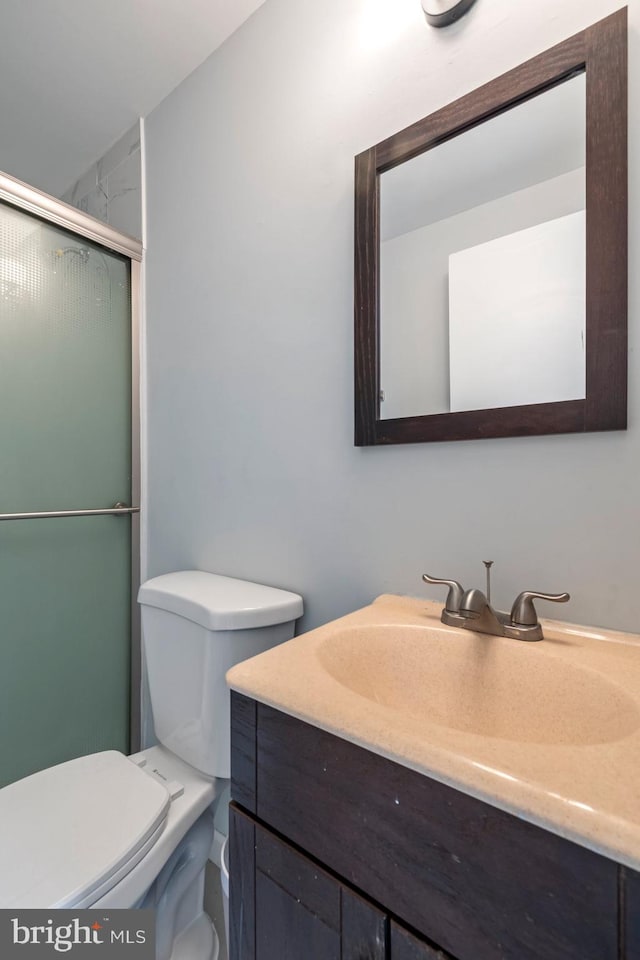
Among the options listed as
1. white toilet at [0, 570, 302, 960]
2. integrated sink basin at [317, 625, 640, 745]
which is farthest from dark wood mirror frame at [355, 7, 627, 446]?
A: white toilet at [0, 570, 302, 960]

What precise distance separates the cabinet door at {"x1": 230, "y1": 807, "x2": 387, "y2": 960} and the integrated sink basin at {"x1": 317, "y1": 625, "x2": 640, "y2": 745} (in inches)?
8.0

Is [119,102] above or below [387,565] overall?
above

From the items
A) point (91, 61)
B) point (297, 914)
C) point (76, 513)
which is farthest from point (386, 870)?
point (91, 61)

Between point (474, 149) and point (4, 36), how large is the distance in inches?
56.2

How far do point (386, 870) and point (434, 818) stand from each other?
0.09 metres

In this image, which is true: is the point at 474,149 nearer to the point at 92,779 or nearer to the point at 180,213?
the point at 180,213

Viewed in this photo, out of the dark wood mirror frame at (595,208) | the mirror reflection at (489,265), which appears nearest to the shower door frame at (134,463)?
the mirror reflection at (489,265)

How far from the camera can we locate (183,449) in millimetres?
1445

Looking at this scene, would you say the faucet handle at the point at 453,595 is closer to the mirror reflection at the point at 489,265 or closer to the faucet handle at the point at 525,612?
the faucet handle at the point at 525,612

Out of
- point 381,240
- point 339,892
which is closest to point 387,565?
point 339,892

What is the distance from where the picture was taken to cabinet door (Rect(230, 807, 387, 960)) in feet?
1.57

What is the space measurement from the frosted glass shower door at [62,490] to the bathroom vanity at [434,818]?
3.49ft

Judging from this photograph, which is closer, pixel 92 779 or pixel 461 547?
pixel 461 547

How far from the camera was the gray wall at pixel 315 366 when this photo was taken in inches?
29.8
